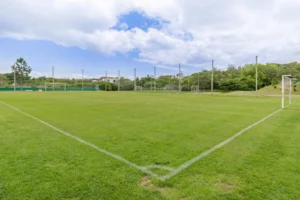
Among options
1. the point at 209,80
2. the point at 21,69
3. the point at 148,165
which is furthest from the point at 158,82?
the point at 148,165

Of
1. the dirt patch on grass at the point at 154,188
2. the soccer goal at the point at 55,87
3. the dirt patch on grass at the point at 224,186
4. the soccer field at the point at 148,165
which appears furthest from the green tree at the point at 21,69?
the dirt patch on grass at the point at 224,186

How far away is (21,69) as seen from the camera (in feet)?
207

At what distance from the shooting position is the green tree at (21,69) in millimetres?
62312

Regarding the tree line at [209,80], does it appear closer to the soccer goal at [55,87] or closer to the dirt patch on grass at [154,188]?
the soccer goal at [55,87]

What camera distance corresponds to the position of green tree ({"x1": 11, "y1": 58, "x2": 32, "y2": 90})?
62.3m

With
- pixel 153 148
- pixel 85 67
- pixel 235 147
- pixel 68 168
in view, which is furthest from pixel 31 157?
pixel 85 67

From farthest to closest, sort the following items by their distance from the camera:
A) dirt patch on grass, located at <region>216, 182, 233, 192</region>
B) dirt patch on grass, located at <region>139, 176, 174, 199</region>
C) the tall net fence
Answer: the tall net fence
dirt patch on grass, located at <region>216, 182, 233, 192</region>
dirt patch on grass, located at <region>139, 176, 174, 199</region>

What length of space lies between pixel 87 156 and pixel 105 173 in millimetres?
960

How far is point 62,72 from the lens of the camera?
2778 inches

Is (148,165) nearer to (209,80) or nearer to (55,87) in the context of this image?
(209,80)

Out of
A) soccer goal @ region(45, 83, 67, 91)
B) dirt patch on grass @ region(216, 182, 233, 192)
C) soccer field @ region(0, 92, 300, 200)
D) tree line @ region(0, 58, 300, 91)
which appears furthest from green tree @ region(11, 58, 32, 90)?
dirt patch on grass @ region(216, 182, 233, 192)

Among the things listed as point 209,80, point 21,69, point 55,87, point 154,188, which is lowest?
point 154,188

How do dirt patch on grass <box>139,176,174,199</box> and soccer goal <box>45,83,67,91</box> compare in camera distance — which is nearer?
dirt patch on grass <box>139,176,174,199</box>

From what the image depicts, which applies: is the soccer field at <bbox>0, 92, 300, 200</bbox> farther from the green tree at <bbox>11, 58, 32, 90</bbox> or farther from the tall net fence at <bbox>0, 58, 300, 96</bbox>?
the green tree at <bbox>11, 58, 32, 90</bbox>
